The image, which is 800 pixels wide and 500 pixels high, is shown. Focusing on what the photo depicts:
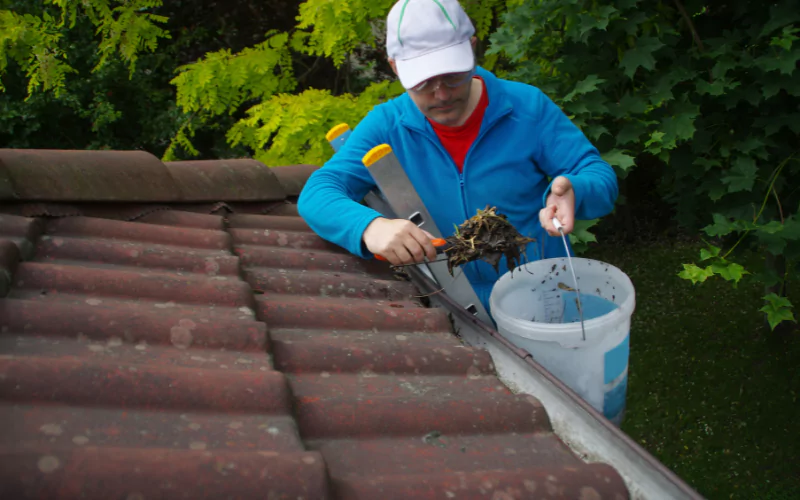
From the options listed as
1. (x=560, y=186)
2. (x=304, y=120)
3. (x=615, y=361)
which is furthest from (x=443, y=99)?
(x=304, y=120)

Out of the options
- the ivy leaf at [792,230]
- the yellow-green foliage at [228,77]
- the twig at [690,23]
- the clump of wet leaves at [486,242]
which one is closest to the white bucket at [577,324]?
the clump of wet leaves at [486,242]

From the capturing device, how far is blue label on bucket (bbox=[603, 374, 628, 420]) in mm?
2010

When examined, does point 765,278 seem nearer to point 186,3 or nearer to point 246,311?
point 246,311

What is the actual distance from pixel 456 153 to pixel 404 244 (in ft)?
2.04

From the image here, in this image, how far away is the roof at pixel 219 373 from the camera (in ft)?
4.01

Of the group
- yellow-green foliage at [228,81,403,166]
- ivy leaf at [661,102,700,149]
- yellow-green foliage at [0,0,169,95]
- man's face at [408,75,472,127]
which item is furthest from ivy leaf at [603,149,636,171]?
yellow-green foliage at [0,0,169,95]

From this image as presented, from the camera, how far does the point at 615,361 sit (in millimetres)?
1992

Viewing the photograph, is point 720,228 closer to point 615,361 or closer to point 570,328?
point 615,361

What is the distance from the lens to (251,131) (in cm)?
604

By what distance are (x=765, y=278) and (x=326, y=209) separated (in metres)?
2.76

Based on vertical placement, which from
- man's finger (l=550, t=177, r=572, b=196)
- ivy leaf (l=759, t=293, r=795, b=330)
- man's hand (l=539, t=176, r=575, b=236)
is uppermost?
man's finger (l=550, t=177, r=572, b=196)

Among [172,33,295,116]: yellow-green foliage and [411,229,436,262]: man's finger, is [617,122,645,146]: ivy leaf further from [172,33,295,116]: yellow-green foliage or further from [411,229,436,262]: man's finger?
[172,33,295,116]: yellow-green foliage

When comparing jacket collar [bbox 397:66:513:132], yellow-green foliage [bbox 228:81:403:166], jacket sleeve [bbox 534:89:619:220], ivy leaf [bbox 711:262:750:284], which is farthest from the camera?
yellow-green foliage [bbox 228:81:403:166]

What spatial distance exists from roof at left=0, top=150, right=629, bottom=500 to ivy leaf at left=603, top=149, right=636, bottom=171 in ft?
5.50
